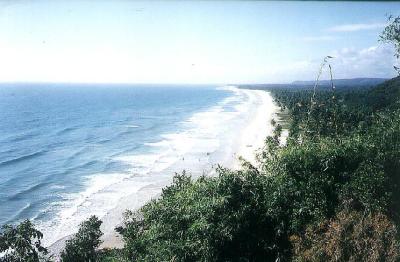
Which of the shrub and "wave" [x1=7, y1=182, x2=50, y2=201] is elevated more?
the shrub

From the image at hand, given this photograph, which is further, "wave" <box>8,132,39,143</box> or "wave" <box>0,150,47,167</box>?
"wave" <box>8,132,39,143</box>

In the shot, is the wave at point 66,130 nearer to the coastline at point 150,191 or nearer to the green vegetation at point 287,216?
the coastline at point 150,191

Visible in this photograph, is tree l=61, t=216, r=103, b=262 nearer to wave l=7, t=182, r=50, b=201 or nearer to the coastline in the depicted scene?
the coastline

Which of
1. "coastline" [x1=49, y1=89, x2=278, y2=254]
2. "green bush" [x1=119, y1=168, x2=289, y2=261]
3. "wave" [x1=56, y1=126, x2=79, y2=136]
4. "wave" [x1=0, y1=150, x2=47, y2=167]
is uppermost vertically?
"green bush" [x1=119, y1=168, x2=289, y2=261]

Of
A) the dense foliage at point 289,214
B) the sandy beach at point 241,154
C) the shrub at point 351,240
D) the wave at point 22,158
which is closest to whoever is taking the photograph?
the shrub at point 351,240

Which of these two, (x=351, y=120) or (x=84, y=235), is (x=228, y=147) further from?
(x=84, y=235)

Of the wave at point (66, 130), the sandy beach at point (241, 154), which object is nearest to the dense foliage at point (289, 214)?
the sandy beach at point (241, 154)

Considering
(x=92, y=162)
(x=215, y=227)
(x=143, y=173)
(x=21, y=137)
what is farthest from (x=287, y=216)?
(x=21, y=137)

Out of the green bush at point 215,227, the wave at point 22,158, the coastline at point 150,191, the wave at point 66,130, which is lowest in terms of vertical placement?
the coastline at point 150,191

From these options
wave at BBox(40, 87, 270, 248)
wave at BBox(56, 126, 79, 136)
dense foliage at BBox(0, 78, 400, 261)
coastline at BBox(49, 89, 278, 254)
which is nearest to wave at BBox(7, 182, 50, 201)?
wave at BBox(40, 87, 270, 248)

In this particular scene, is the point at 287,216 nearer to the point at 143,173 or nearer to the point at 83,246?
the point at 83,246

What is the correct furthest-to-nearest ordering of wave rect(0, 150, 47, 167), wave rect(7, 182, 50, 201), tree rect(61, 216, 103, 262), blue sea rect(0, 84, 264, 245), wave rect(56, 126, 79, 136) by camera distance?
1. wave rect(56, 126, 79, 136)
2. wave rect(0, 150, 47, 167)
3. wave rect(7, 182, 50, 201)
4. blue sea rect(0, 84, 264, 245)
5. tree rect(61, 216, 103, 262)

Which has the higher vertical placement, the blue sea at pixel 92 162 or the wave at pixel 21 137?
the wave at pixel 21 137
